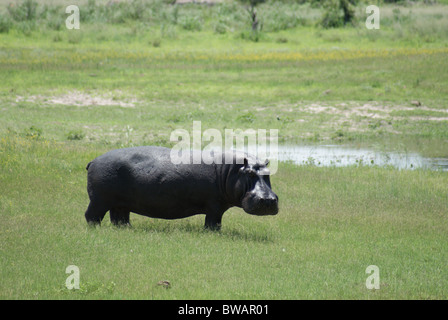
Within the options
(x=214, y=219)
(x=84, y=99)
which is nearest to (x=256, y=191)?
(x=214, y=219)

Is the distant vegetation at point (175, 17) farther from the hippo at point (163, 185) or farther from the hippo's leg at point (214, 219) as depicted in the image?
the hippo's leg at point (214, 219)

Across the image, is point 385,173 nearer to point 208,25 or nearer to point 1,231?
point 1,231

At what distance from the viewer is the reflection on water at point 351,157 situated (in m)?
18.2

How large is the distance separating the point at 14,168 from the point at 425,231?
28.0 ft

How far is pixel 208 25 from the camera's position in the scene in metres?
48.4

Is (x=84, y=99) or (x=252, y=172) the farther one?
(x=84, y=99)

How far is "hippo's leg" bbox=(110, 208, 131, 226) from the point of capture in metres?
11.3

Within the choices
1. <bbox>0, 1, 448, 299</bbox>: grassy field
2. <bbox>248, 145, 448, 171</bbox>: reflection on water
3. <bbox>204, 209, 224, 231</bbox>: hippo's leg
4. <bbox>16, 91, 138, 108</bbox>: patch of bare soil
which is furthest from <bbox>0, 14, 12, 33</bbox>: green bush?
<bbox>204, 209, 224, 231</bbox>: hippo's leg

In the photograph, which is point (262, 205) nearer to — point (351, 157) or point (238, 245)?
point (238, 245)

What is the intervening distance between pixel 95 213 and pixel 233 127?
12.8 metres

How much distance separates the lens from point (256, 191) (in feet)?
33.8

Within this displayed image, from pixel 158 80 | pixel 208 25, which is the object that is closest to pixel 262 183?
pixel 158 80

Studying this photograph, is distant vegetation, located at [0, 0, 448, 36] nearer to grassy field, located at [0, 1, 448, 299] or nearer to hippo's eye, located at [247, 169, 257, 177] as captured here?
grassy field, located at [0, 1, 448, 299]

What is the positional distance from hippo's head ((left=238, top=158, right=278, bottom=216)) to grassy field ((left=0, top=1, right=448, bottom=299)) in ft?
1.91
